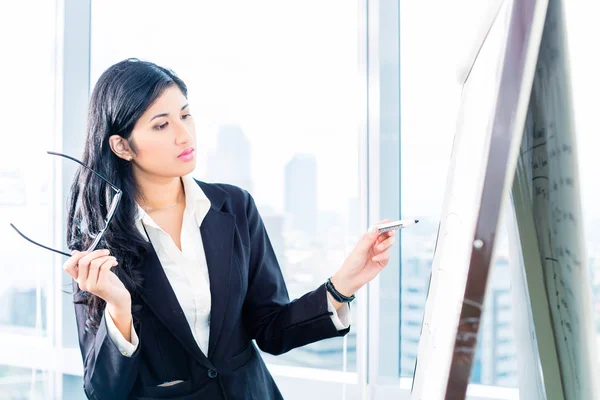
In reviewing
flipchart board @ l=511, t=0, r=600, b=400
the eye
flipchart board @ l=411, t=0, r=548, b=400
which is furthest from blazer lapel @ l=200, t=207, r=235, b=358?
flipchart board @ l=411, t=0, r=548, b=400

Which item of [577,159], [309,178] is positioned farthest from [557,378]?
[309,178]

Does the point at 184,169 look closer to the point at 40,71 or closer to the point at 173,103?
the point at 173,103

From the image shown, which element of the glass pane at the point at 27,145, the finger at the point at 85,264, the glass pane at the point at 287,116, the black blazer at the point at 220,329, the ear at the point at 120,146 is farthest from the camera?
the glass pane at the point at 27,145

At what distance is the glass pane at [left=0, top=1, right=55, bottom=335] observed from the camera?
7.87 ft

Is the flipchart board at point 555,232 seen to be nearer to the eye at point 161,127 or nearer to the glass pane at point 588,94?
the eye at point 161,127

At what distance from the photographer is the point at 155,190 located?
54.4 inches

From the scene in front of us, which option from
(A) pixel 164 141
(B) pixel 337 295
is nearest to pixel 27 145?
(A) pixel 164 141

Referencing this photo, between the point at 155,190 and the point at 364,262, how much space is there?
0.55 metres

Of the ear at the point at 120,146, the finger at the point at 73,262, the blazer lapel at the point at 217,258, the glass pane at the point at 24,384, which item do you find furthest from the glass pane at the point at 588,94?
the glass pane at the point at 24,384

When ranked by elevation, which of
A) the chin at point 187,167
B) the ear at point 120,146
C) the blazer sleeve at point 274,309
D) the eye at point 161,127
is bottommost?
the blazer sleeve at point 274,309

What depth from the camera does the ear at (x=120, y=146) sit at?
134cm

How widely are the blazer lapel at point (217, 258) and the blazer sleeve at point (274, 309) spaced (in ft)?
0.27

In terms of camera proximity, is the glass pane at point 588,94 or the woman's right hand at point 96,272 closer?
the woman's right hand at point 96,272

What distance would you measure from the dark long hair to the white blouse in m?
0.04
